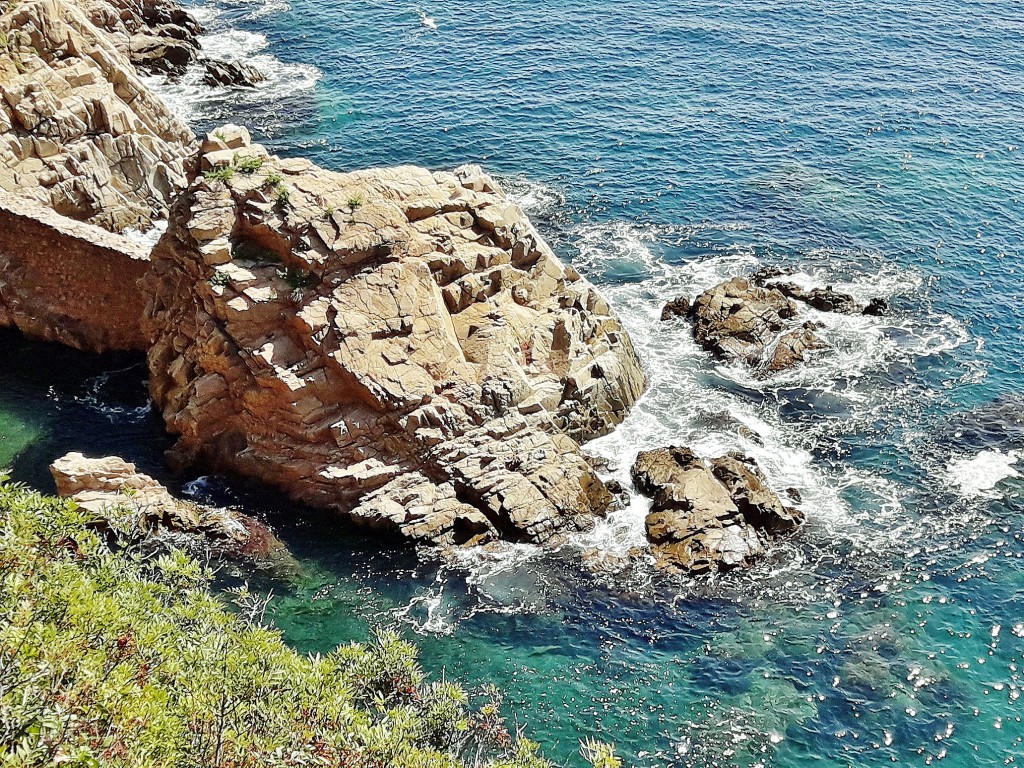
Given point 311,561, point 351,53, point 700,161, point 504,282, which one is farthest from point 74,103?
point 700,161

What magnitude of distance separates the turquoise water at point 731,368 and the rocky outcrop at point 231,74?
2.20m

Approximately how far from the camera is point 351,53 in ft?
301

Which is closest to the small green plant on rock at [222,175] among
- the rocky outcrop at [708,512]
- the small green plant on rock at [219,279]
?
the small green plant on rock at [219,279]

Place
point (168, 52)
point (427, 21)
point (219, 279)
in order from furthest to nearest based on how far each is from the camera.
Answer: point (427, 21)
point (168, 52)
point (219, 279)

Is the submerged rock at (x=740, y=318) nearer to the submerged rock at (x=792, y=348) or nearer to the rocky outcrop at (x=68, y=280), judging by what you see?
the submerged rock at (x=792, y=348)

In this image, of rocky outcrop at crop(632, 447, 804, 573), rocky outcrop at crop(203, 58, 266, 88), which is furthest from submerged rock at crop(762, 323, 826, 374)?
rocky outcrop at crop(203, 58, 266, 88)

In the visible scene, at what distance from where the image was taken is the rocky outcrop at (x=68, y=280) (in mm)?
51656

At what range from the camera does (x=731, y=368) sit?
183 feet

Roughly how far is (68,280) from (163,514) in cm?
1841

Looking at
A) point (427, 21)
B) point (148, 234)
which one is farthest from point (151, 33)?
point (148, 234)

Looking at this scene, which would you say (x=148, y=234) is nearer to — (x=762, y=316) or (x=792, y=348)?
(x=762, y=316)

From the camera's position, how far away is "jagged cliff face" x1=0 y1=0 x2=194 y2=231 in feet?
179

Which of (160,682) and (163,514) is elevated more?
(160,682)

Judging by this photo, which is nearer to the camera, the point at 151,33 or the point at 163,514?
the point at 163,514
